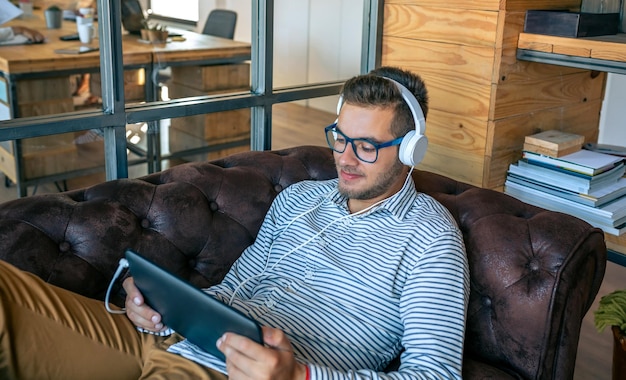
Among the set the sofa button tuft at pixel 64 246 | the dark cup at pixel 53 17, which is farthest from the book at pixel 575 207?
the dark cup at pixel 53 17

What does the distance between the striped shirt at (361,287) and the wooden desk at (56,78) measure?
30.9 inches

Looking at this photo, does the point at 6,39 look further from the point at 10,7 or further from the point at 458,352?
the point at 458,352

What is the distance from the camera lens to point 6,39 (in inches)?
102

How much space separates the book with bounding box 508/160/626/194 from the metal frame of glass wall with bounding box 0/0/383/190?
74 centimetres

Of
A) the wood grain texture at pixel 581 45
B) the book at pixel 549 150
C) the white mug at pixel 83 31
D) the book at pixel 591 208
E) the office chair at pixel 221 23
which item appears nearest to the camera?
the wood grain texture at pixel 581 45

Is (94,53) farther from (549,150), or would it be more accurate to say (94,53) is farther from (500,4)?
(549,150)

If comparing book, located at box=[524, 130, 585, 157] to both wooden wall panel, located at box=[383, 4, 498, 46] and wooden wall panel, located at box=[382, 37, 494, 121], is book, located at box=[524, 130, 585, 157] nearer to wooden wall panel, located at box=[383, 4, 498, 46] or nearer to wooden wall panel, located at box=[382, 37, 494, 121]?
wooden wall panel, located at box=[382, 37, 494, 121]

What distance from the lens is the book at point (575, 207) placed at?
7.41ft

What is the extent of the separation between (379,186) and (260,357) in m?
0.64

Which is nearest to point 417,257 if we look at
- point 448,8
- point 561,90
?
point 448,8

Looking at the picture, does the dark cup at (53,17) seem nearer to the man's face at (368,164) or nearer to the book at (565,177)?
the man's face at (368,164)

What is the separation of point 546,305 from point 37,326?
1.15m

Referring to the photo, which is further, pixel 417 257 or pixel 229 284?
pixel 229 284

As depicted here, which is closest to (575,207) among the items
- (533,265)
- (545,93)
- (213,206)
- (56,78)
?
(545,93)
